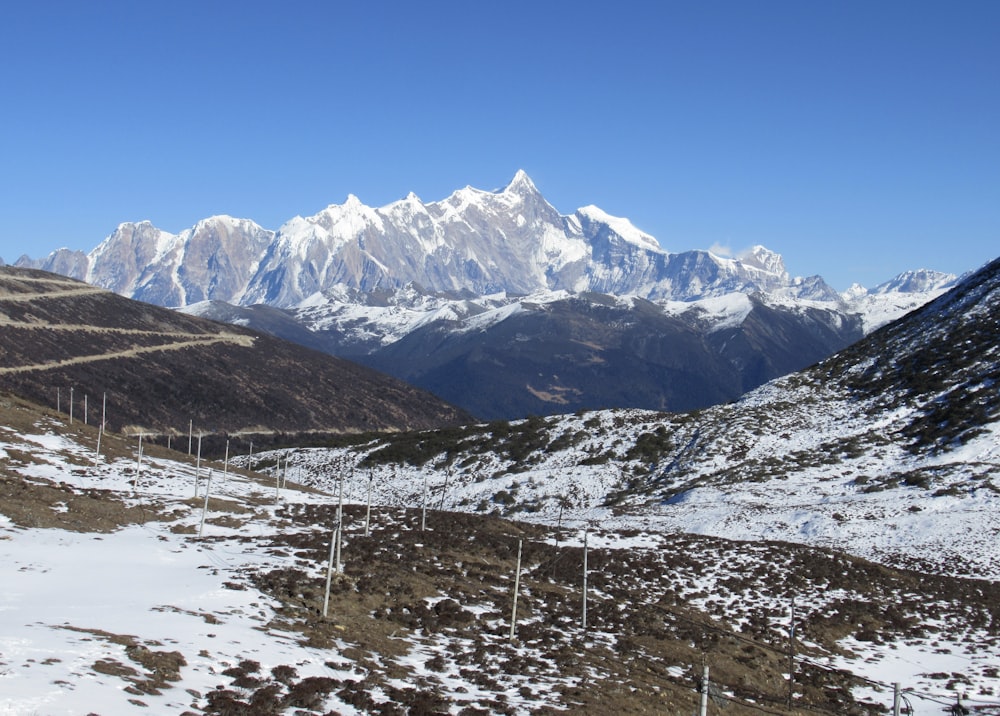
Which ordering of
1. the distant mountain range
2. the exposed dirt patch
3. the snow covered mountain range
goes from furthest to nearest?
the distant mountain range → the exposed dirt patch → the snow covered mountain range

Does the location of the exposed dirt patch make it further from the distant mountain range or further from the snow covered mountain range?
the distant mountain range

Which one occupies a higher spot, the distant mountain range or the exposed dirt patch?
the distant mountain range

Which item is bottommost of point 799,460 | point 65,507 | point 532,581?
point 532,581

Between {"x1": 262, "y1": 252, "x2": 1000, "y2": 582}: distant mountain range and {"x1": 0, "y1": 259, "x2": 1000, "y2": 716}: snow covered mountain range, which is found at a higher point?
{"x1": 262, "y1": 252, "x2": 1000, "y2": 582}: distant mountain range

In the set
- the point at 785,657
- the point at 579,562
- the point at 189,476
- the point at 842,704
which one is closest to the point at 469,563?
the point at 579,562

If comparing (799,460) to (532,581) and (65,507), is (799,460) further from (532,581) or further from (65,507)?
(65,507)

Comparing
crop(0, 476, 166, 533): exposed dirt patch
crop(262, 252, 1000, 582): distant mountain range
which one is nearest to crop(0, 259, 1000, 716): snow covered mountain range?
crop(0, 476, 166, 533): exposed dirt patch

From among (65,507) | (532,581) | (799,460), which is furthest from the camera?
(799,460)

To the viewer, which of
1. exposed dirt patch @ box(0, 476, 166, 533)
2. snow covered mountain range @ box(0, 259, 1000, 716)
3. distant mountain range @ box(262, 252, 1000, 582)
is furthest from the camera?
distant mountain range @ box(262, 252, 1000, 582)

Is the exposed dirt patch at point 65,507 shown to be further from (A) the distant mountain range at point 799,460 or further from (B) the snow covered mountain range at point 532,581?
(A) the distant mountain range at point 799,460

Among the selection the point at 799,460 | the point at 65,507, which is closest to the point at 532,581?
the point at 65,507

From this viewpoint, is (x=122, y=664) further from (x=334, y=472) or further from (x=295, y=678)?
(x=334, y=472)

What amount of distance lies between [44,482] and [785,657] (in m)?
47.7

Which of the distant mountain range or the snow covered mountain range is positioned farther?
the distant mountain range
